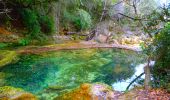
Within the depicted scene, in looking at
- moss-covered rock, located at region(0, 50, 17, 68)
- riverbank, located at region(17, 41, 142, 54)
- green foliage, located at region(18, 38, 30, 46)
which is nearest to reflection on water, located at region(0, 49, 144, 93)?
moss-covered rock, located at region(0, 50, 17, 68)

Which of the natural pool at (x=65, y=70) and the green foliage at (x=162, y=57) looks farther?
the natural pool at (x=65, y=70)

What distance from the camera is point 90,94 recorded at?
7793 mm

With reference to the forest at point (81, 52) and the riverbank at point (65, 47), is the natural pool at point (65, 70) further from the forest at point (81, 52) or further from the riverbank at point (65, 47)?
the riverbank at point (65, 47)

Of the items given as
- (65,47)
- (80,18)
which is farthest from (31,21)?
(80,18)

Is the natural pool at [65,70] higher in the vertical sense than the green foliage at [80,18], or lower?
lower

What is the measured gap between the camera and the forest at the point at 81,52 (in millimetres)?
8266

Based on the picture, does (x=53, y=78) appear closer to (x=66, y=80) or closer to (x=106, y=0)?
(x=66, y=80)

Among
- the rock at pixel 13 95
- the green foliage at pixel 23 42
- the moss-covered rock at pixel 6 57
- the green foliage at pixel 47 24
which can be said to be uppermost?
the green foliage at pixel 47 24

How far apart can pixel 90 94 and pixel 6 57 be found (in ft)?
20.9

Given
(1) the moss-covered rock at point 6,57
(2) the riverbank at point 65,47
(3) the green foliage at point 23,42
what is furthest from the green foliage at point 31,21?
(1) the moss-covered rock at point 6,57

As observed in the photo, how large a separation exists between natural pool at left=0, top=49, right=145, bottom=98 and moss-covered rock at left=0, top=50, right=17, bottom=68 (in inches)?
11.5

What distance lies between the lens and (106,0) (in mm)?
21547

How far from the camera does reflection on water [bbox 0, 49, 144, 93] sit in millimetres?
10739

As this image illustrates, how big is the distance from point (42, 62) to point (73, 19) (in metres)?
9.35
